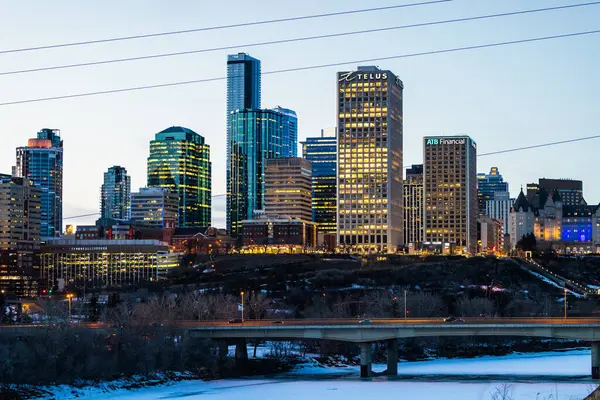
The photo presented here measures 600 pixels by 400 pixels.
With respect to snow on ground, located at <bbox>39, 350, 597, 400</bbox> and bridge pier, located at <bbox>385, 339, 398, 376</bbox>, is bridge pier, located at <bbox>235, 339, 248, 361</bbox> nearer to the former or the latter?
snow on ground, located at <bbox>39, 350, 597, 400</bbox>

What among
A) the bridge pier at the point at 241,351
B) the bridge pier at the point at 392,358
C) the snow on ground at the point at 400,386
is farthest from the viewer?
the bridge pier at the point at 241,351

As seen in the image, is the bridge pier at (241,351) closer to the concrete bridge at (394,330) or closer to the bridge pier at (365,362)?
the concrete bridge at (394,330)

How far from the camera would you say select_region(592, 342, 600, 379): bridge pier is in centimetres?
10925

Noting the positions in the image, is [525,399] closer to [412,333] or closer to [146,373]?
[412,333]

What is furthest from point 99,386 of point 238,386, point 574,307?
point 574,307

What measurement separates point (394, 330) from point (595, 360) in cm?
2296

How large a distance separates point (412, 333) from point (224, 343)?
2529cm

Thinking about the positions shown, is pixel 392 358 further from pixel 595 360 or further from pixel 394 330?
pixel 595 360

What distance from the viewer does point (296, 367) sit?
5084 inches

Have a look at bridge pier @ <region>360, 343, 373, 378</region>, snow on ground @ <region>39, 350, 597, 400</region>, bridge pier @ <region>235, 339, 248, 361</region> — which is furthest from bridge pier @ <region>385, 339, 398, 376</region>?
bridge pier @ <region>235, 339, 248, 361</region>

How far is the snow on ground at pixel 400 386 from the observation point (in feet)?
320

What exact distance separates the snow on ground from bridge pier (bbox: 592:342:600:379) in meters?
1.44

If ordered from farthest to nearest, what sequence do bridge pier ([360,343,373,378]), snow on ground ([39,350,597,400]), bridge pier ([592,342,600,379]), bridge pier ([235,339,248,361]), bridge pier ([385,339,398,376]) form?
1. bridge pier ([235,339,248,361])
2. bridge pier ([385,339,398,376])
3. bridge pier ([360,343,373,378])
4. bridge pier ([592,342,600,379])
5. snow on ground ([39,350,597,400])

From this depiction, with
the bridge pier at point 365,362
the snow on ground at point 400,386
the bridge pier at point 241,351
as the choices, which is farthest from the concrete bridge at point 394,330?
the snow on ground at point 400,386
